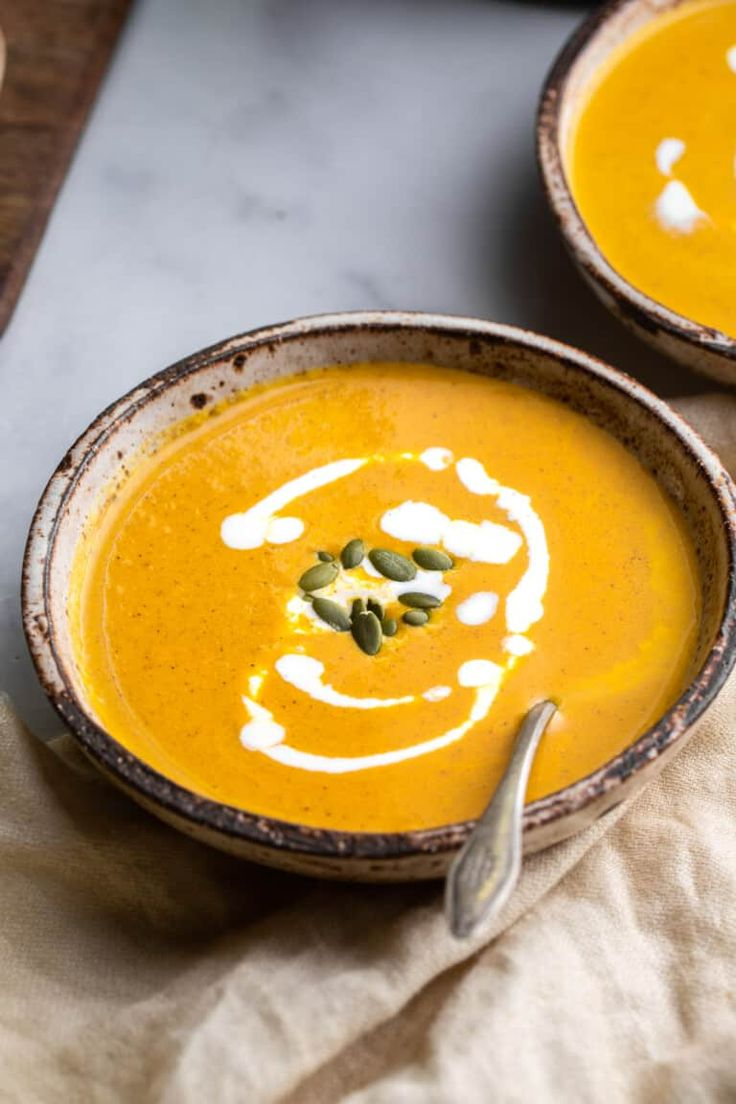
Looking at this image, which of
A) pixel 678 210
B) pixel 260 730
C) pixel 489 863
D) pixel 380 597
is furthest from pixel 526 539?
pixel 678 210

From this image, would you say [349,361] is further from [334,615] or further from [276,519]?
[334,615]

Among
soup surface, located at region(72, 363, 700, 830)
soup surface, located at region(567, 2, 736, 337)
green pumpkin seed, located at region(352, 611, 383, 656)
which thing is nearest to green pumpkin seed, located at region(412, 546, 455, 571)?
soup surface, located at region(72, 363, 700, 830)

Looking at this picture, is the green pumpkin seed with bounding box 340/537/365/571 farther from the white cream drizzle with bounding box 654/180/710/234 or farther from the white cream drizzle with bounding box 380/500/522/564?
the white cream drizzle with bounding box 654/180/710/234

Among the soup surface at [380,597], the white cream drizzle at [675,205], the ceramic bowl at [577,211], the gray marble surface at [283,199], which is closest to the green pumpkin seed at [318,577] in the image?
the soup surface at [380,597]

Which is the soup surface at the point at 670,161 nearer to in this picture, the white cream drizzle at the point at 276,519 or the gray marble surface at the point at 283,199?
the gray marble surface at the point at 283,199

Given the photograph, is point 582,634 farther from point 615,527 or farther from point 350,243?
point 350,243

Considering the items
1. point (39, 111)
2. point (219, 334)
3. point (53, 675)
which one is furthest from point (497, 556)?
point (39, 111)
